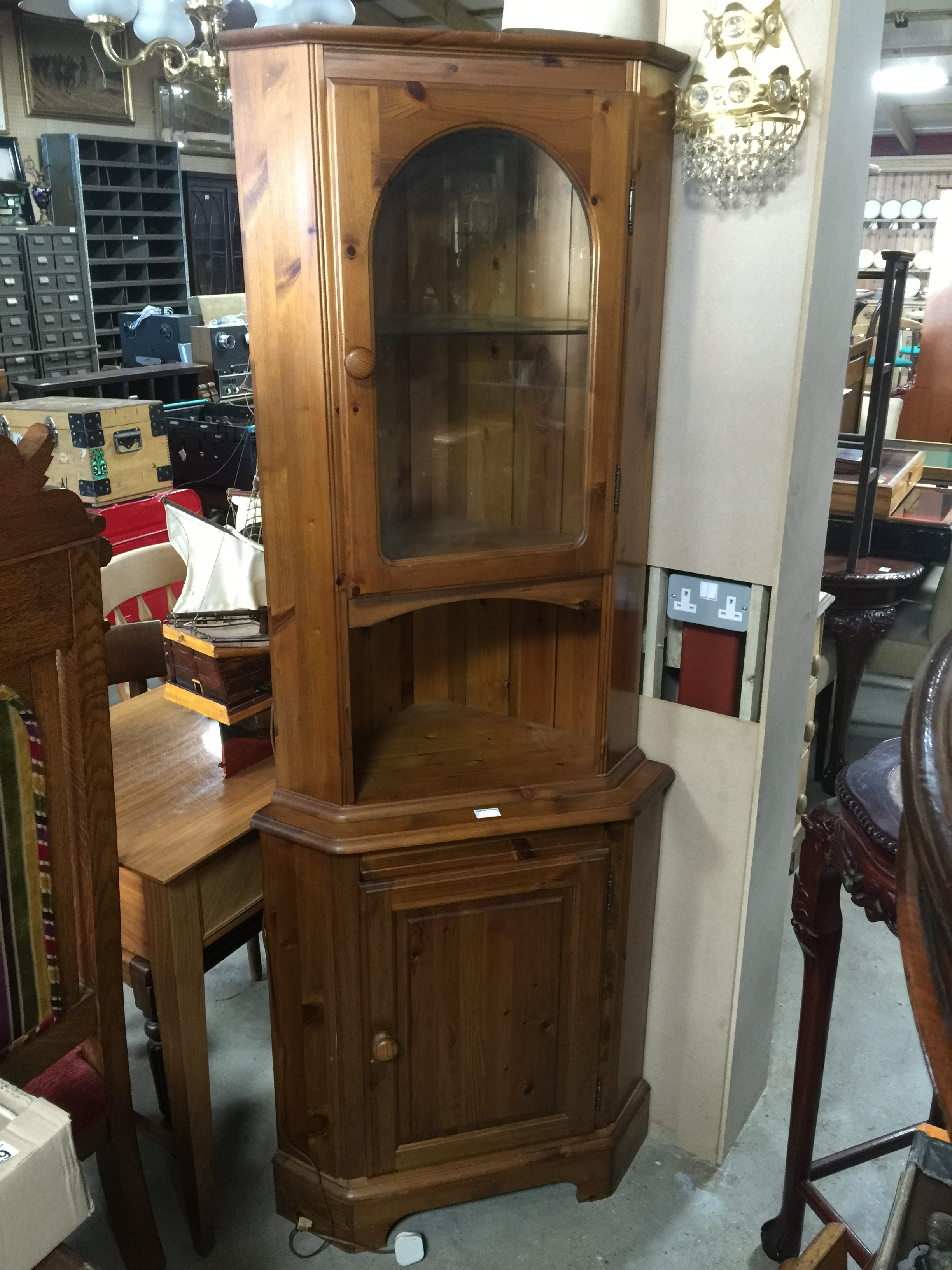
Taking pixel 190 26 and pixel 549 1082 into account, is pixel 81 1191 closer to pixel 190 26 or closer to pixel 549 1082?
pixel 549 1082

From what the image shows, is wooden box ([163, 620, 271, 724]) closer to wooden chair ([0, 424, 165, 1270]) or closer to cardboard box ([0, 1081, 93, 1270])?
wooden chair ([0, 424, 165, 1270])

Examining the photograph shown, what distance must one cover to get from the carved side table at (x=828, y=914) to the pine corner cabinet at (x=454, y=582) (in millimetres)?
308

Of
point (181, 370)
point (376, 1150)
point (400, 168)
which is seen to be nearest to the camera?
point (400, 168)

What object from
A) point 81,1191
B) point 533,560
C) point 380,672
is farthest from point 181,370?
point 81,1191

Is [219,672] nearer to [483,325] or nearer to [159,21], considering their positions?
[483,325]

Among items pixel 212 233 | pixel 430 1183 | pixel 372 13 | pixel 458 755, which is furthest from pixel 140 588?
pixel 212 233

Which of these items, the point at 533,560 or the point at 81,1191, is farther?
the point at 533,560

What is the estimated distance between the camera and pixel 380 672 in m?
1.96

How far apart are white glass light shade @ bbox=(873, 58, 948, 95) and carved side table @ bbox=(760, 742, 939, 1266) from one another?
21.7ft

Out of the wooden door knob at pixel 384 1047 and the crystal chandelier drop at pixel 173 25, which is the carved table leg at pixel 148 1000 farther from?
the crystal chandelier drop at pixel 173 25

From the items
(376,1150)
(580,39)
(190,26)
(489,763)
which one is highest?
(190,26)

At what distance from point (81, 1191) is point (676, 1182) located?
4.70 feet

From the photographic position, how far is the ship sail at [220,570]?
1.76 m

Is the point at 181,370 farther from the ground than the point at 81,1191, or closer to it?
farther from the ground
